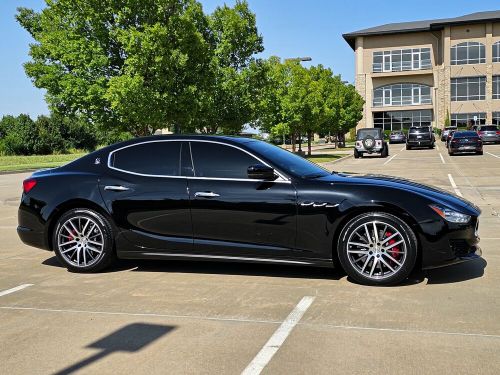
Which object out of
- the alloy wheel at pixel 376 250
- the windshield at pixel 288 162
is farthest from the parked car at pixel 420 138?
the alloy wheel at pixel 376 250

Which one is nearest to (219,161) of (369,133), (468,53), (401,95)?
(369,133)

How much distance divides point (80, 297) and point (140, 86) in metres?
12.2

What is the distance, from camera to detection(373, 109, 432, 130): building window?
81.2 meters

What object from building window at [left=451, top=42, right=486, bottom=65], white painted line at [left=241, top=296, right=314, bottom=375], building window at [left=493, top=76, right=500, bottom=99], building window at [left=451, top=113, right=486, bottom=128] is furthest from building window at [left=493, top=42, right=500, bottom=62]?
white painted line at [left=241, top=296, right=314, bottom=375]

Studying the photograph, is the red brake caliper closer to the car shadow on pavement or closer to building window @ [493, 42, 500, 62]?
the car shadow on pavement

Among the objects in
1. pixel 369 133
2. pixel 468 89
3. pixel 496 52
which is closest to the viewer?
pixel 369 133

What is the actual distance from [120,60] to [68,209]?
1273 cm

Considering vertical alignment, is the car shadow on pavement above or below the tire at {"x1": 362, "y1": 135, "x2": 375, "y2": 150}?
below

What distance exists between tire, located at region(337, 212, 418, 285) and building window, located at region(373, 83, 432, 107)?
79.8 meters

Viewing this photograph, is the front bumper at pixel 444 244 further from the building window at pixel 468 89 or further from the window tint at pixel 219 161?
the building window at pixel 468 89

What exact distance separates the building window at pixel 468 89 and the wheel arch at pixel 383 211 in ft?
249

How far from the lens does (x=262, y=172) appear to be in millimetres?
5645

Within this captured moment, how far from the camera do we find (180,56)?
17453mm

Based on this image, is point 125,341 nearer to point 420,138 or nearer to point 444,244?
point 444,244
